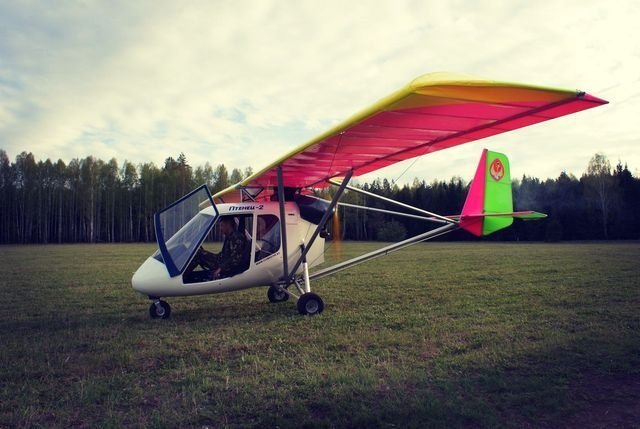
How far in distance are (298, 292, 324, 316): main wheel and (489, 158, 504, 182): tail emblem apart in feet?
15.3

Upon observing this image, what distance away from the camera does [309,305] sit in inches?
315

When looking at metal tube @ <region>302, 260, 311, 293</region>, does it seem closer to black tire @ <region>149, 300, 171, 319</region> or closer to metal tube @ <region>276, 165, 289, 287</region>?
metal tube @ <region>276, 165, 289, 287</region>

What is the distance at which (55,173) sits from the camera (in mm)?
65438

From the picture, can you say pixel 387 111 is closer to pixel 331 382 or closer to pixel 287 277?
pixel 331 382

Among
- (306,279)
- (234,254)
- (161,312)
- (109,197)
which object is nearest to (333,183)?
(306,279)

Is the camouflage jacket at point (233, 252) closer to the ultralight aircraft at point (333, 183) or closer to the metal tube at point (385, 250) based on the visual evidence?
the ultralight aircraft at point (333, 183)

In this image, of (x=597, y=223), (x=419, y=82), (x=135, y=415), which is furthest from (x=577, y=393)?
(x=597, y=223)

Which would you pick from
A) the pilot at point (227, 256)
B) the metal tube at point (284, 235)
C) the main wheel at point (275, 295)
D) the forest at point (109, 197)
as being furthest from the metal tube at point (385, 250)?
the forest at point (109, 197)

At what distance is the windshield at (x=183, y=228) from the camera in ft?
25.0

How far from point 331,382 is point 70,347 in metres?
4.06

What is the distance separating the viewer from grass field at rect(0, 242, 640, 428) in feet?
12.4

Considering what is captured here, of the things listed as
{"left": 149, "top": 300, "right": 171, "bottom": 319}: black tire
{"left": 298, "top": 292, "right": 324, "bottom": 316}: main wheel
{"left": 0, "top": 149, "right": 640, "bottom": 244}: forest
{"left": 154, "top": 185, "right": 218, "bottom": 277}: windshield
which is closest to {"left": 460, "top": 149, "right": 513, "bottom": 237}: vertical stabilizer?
{"left": 298, "top": 292, "right": 324, "bottom": 316}: main wheel

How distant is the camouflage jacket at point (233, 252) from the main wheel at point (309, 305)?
1325 millimetres

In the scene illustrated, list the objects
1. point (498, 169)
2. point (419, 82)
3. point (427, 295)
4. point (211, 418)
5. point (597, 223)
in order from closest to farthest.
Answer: point (211, 418) < point (419, 82) < point (498, 169) < point (427, 295) < point (597, 223)
